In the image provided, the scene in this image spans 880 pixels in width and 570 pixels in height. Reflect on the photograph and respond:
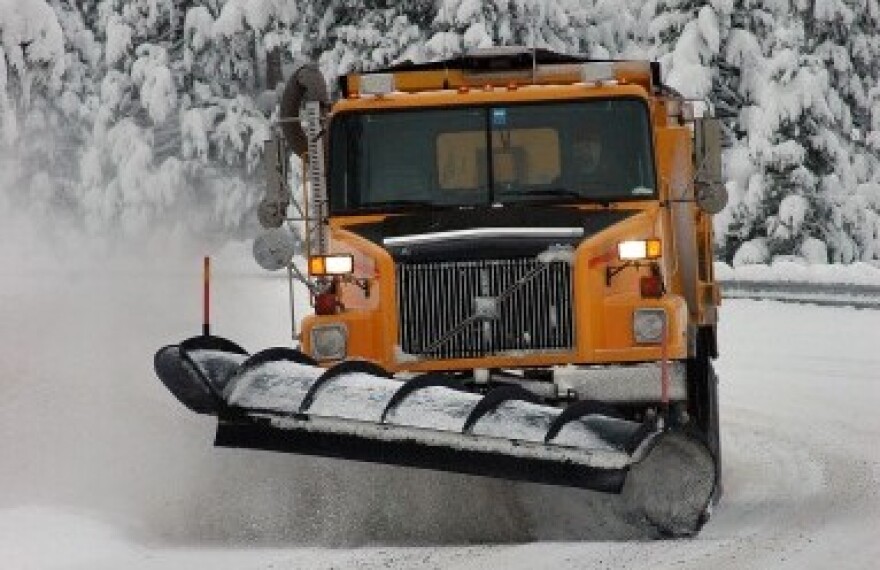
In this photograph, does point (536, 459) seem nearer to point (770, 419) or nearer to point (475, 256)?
point (475, 256)

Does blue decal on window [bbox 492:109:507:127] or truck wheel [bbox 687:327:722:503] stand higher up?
blue decal on window [bbox 492:109:507:127]

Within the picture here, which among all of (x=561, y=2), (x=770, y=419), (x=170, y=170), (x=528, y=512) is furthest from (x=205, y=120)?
(x=528, y=512)

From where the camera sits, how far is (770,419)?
1412 centimetres

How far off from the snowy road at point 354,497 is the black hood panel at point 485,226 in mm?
A: 1241

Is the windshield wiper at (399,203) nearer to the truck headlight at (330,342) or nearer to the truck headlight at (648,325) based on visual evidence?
the truck headlight at (330,342)

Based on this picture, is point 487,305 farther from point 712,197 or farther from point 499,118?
point 712,197

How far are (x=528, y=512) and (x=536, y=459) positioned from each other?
3.04ft

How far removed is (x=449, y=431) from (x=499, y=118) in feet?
8.99

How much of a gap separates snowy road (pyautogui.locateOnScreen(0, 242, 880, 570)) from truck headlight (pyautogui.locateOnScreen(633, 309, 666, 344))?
1.00 m

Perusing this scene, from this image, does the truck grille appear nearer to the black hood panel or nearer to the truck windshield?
the black hood panel

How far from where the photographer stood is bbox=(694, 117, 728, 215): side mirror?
392 inches

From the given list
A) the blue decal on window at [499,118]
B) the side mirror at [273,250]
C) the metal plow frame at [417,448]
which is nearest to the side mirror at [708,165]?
the blue decal on window at [499,118]

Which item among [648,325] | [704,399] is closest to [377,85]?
[648,325]

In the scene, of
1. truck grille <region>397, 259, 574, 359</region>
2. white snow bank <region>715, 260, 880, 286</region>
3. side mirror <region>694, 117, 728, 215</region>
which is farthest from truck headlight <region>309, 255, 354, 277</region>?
white snow bank <region>715, 260, 880, 286</region>
